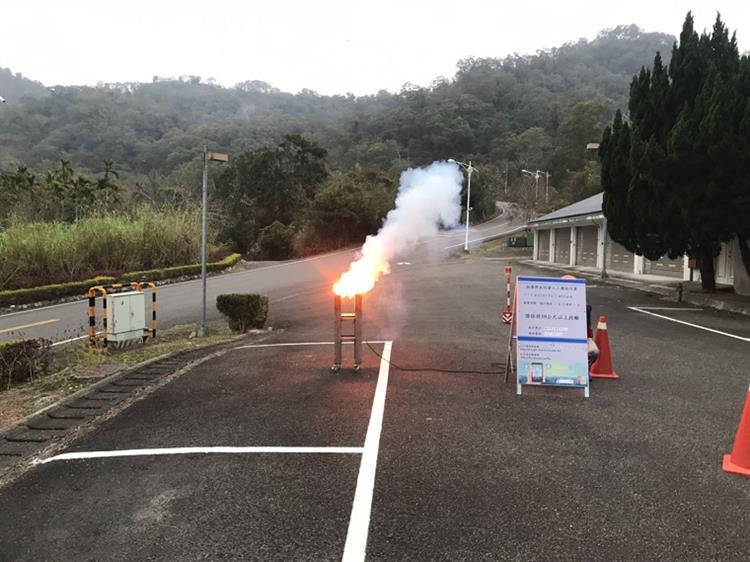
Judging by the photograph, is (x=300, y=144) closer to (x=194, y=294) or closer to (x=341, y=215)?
(x=341, y=215)

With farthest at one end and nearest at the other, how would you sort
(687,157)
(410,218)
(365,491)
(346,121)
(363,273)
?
(346,121)
(687,157)
(410,218)
(363,273)
(365,491)

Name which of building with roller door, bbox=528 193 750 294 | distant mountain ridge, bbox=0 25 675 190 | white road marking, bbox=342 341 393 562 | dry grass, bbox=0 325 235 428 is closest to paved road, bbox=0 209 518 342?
dry grass, bbox=0 325 235 428

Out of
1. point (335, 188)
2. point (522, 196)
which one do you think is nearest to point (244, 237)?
point (335, 188)

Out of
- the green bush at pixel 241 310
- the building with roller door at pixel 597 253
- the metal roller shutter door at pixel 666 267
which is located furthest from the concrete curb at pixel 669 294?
the green bush at pixel 241 310

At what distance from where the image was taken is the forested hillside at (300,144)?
42.8m

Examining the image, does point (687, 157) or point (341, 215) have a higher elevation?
point (687, 157)

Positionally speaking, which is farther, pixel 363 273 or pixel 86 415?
pixel 363 273

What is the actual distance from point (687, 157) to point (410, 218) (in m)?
8.57

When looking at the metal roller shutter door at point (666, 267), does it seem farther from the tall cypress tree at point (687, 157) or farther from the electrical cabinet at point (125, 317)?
the electrical cabinet at point (125, 317)

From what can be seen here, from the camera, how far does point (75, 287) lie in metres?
20.9

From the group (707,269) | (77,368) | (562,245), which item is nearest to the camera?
(77,368)

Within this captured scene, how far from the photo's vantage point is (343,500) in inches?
158

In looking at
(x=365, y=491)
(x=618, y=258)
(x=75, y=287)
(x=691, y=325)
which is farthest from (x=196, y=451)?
(x=618, y=258)

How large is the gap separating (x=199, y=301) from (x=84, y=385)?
11.4 meters
